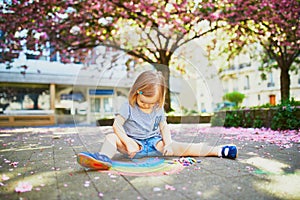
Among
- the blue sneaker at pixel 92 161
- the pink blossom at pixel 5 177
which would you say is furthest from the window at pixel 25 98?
the blue sneaker at pixel 92 161

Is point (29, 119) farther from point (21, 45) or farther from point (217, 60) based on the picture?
point (217, 60)

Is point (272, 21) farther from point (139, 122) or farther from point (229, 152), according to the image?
point (139, 122)

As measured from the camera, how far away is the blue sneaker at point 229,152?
8.80ft

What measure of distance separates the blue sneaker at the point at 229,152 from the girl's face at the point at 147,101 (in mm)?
818

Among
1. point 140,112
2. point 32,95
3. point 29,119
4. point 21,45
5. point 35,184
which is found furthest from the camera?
point 32,95

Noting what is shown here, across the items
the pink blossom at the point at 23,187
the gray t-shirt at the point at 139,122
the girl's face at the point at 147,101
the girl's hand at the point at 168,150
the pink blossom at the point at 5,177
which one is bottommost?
the pink blossom at the point at 5,177

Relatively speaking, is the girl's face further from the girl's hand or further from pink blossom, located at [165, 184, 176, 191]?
pink blossom, located at [165, 184, 176, 191]

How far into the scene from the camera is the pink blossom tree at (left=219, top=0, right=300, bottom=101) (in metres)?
7.05

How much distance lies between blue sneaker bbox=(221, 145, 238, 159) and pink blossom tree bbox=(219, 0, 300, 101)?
5402 millimetres

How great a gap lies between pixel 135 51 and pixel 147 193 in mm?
7892

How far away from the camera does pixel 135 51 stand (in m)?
9.24

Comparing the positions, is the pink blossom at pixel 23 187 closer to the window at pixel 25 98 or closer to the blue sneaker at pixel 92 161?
the blue sneaker at pixel 92 161

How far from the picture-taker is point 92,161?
2.15m

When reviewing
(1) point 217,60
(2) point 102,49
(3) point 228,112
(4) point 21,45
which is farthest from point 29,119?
(3) point 228,112
